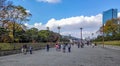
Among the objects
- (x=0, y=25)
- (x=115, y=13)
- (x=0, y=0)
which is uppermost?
(x=115, y=13)

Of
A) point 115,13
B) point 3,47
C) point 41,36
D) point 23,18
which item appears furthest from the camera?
point 115,13

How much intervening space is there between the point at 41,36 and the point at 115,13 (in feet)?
218

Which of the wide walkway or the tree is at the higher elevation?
the tree

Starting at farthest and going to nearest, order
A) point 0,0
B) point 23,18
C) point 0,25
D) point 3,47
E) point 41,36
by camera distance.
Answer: point 41,36 → point 23,18 → point 0,25 → point 0,0 → point 3,47

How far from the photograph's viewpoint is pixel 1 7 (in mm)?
51719

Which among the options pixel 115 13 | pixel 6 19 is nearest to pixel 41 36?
pixel 115 13

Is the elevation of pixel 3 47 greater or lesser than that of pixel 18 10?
lesser

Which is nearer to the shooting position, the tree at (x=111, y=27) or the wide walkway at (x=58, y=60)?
the wide walkway at (x=58, y=60)

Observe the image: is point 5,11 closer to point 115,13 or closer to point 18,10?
point 18,10

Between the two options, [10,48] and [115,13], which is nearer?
[10,48]

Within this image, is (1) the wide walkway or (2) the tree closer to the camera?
(1) the wide walkway

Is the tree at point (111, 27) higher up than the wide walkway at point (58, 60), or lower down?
higher up

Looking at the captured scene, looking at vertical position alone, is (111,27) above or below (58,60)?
above

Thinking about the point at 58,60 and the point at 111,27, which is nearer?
the point at 58,60
